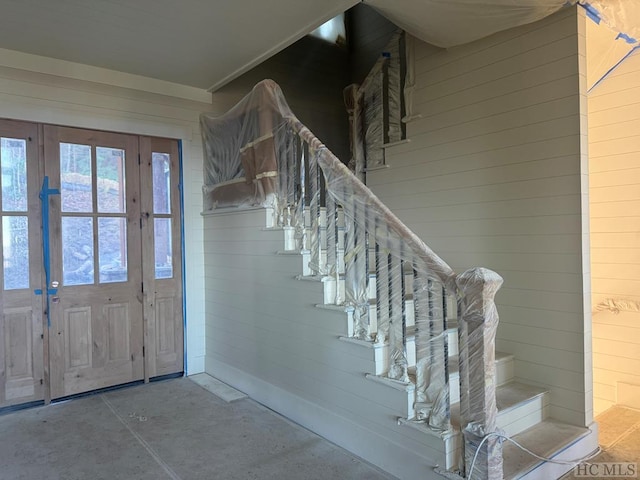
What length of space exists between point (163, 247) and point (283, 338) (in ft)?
5.41

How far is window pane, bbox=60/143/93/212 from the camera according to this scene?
12.0ft

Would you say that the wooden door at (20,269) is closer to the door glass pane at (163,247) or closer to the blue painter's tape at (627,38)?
the door glass pane at (163,247)

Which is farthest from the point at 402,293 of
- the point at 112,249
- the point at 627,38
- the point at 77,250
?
the point at 77,250

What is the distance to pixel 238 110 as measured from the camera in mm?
3752

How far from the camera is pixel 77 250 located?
3.70 meters

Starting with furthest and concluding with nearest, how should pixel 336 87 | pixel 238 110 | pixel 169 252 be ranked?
1. pixel 336 87
2. pixel 169 252
3. pixel 238 110

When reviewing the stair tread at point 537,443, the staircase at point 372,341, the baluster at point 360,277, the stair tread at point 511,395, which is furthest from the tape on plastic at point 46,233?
the stair tread at point 537,443

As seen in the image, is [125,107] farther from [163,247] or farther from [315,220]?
[315,220]

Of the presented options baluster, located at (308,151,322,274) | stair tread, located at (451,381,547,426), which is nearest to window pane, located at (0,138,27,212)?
baluster, located at (308,151,322,274)

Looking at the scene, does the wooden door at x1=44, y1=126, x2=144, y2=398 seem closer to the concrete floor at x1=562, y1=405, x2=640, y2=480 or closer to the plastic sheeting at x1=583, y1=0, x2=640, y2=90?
the concrete floor at x1=562, y1=405, x2=640, y2=480

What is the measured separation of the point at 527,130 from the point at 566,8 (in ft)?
2.40

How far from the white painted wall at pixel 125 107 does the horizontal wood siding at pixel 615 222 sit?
3465 millimetres

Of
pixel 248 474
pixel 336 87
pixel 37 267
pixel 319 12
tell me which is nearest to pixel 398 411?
pixel 248 474

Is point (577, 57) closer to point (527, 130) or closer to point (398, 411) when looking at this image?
point (527, 130)
